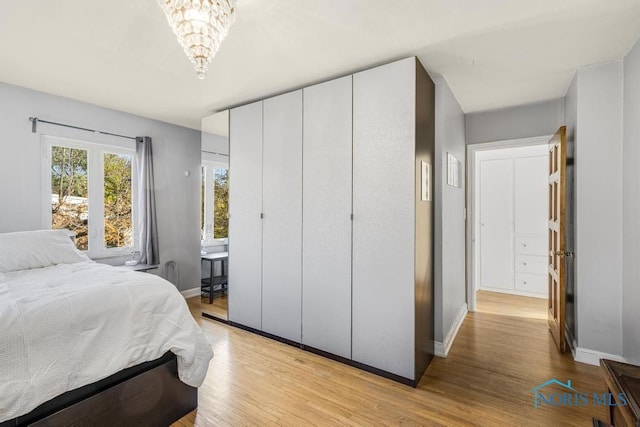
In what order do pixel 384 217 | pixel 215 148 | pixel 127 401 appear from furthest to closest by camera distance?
pixel 215 148
pixel 384 217
pixel 127 401

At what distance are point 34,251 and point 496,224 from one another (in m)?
5.84

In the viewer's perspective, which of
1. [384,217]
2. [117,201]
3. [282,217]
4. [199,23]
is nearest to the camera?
[199,23]

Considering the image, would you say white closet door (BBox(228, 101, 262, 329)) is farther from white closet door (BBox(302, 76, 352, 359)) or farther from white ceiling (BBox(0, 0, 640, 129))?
white closet door (BBox(302, 76, 352, 359))

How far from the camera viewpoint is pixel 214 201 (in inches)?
159

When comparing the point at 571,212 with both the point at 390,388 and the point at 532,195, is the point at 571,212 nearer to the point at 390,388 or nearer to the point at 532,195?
the point at 532,195

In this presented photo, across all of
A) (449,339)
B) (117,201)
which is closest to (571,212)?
(449,339)

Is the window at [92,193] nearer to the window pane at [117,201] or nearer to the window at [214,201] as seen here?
the window pane at [117,201]

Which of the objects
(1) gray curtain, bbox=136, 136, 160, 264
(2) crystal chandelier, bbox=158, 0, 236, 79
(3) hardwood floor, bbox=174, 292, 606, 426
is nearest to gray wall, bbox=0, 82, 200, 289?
(1) gray curtain, bbox=136, 136, 160, 264

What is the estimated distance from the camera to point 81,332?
1.61 meters

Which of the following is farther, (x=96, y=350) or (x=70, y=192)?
(x=70, y=192)

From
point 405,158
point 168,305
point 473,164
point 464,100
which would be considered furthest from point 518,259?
point 168,305

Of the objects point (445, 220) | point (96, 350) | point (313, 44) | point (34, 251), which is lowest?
point (96, 350)

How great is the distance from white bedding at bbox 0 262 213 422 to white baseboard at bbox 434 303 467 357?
2018mm

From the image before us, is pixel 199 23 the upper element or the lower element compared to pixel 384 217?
upper
